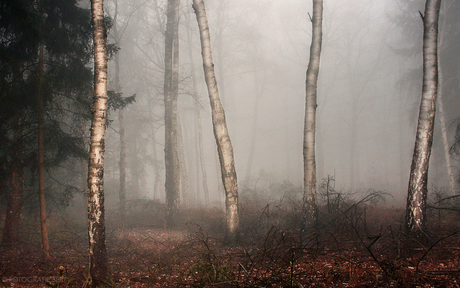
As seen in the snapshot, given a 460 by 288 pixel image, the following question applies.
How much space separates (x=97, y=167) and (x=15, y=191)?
13.9 ft

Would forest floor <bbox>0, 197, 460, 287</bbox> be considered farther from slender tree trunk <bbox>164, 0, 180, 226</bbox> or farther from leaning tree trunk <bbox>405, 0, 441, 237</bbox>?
slender tree trunk <bbox>164, 0, 180, 226</bbox>

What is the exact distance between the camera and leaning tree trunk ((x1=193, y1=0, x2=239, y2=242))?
6.61 metres

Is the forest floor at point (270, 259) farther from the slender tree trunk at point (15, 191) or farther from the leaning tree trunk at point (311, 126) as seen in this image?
the leaning tree trunk at point (311, 126)

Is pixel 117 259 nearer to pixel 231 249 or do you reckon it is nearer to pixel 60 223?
pixel 231 249

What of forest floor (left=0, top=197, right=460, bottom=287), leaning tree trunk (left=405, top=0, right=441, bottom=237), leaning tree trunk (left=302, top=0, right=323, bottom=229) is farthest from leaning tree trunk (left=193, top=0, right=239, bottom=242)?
leaning tree trunk (left=405, top=0, right=441, bottom=237)

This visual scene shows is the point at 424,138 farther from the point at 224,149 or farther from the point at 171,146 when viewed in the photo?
the point at 171,146

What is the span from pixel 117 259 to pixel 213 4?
1952cm

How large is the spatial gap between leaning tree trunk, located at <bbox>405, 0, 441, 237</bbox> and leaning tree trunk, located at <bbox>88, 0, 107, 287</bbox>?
5.83 m

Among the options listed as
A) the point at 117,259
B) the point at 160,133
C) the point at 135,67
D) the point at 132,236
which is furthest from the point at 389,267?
the point at 160,133

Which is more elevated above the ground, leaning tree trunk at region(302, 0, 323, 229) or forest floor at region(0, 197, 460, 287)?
leaning tree trunk at region(302, 0, 323, 229)

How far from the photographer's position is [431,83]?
17.6ft

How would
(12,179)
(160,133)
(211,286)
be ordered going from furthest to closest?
1. (160,133)
2. (12,179)
3. (211,286)

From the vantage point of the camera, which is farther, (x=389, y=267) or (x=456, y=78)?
(x=456, y=78)

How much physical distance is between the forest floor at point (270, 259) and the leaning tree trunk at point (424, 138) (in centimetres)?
42
